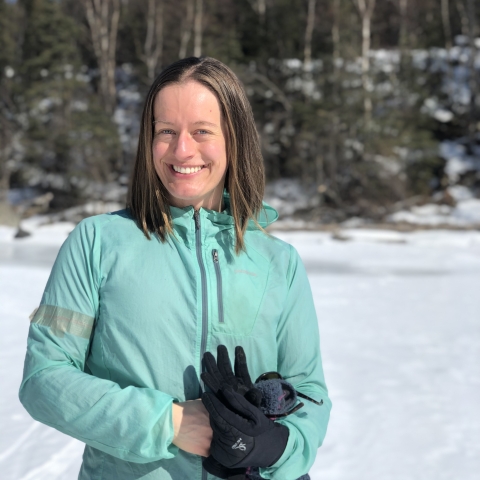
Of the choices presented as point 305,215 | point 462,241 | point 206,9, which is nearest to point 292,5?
point 206,9

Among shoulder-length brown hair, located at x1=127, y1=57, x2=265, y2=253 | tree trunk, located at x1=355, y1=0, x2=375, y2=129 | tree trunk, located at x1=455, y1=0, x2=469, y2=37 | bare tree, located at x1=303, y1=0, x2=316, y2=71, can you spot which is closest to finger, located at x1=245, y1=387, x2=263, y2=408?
shoulder-length brown hair, located at x1=127, y1=57, x2=265, y2=253

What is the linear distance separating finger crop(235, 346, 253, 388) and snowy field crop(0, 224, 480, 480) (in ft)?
6.19

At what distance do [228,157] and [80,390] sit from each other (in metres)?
0.60

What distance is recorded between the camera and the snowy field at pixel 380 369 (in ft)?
9.74

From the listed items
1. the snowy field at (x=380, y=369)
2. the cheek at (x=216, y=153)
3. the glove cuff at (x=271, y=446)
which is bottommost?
the snowy field at (x=380, y=369)

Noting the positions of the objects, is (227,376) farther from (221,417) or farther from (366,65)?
(366,65)

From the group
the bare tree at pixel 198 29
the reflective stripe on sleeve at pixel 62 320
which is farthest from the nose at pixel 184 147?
the bare tree at pixel 198 29

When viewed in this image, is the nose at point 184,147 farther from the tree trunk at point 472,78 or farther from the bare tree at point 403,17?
the bare tree at point 403,17

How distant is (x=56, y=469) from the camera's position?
9.02ft

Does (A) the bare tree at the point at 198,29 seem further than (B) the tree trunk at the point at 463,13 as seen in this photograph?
No

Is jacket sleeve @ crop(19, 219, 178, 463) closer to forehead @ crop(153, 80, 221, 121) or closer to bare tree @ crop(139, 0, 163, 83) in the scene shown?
forehead @ crop(153, 80, 221, 121)

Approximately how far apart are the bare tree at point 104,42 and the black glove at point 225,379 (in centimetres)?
1941

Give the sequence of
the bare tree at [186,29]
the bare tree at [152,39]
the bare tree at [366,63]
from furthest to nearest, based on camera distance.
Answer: the bare tree at [152,39], the bare tree at [186,29], the bare tree at [366,63]

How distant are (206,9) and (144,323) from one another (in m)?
20.6
